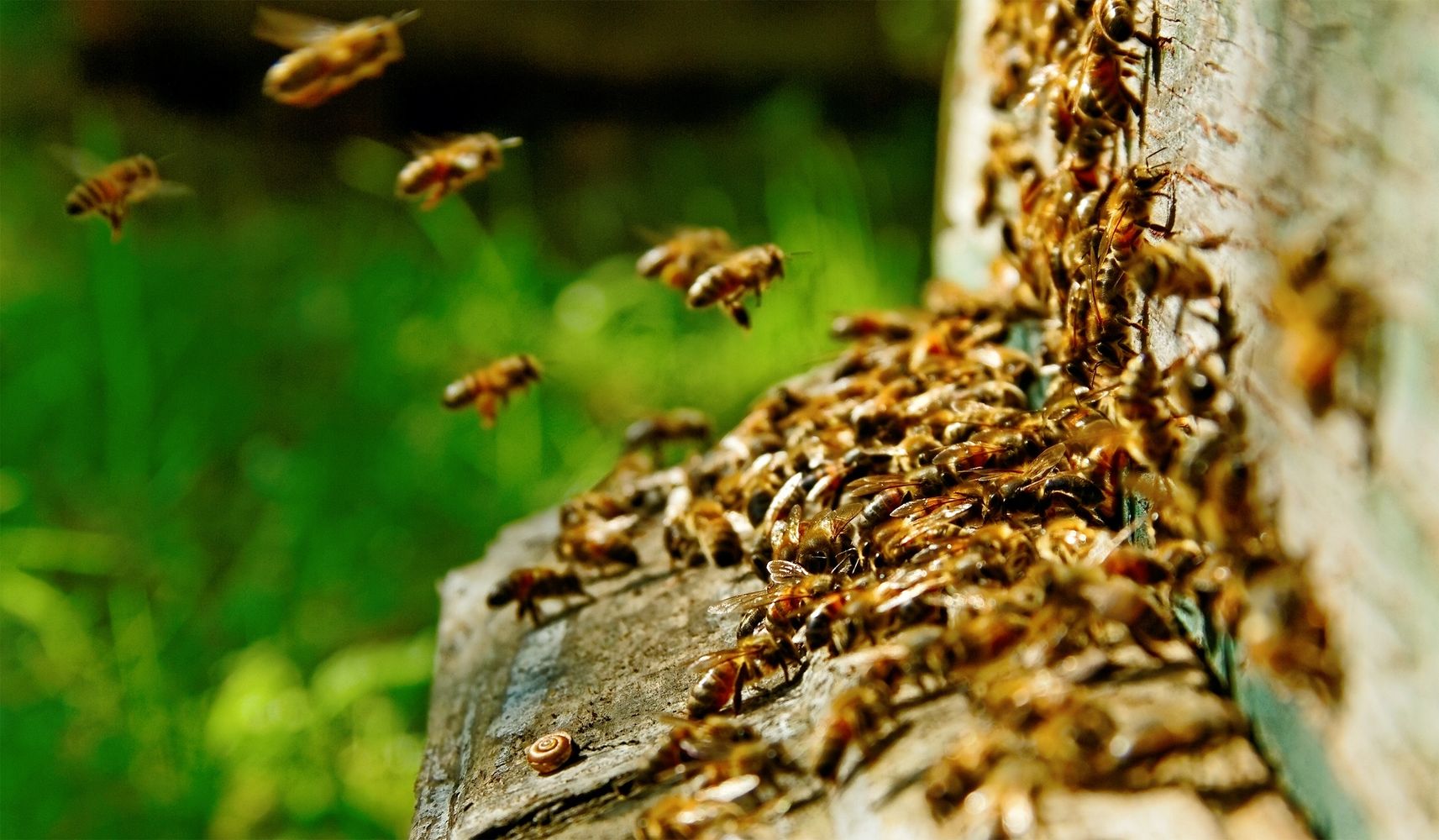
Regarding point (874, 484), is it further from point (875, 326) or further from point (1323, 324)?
point (875, 326)

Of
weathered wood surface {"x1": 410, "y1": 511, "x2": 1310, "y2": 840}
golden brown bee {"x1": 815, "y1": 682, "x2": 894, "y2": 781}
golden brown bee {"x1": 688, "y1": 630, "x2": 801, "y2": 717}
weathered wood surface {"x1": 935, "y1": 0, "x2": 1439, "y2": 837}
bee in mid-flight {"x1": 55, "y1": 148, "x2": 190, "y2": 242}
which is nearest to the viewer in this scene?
weathered wood surface {"x1": 935, "y1": 0, "x2": 1439, "y2": 837}

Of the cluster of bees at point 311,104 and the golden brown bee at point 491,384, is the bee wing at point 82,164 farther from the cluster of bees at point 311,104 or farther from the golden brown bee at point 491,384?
the golden brown bee at point 491,384

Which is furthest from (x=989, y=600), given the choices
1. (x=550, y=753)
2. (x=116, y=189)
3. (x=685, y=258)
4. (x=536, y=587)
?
(x=116, y=189)

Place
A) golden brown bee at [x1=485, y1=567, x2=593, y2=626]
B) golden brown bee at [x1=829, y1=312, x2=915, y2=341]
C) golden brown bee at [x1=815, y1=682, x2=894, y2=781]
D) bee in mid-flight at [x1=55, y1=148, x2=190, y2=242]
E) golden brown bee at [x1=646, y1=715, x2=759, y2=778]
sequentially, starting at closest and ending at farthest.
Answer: golden brown bee at [x1=815, y1=682, x2=894, y2=781], golden brown bee at [x1=646, y1=715, x2=759, y2=778], golden brown bee at [x1=485, y1=567, x2=593, y2=626], golden brown bee at [x1=829, y1=312, x2=915, y2=341], bee in mid-flight at [x1=55, y1=148, x2=190, y2=242]

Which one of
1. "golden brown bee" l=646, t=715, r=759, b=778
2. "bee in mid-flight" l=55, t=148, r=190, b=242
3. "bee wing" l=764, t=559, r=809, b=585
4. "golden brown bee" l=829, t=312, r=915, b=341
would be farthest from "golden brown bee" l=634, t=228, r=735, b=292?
"golden brown bee" l=646, t=715, r=759, b=778

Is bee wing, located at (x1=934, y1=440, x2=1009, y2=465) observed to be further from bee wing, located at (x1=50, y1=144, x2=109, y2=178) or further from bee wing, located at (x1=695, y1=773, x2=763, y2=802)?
bee wing, located at (x1=50, y1=144, x2=109, y2=178)

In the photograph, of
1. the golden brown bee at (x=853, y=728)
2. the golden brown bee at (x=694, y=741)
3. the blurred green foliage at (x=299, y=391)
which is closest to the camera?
the golden brown bee at (x=853, y=728)

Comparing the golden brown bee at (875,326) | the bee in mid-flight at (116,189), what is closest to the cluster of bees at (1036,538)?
the golden brown bee at (875,326)
